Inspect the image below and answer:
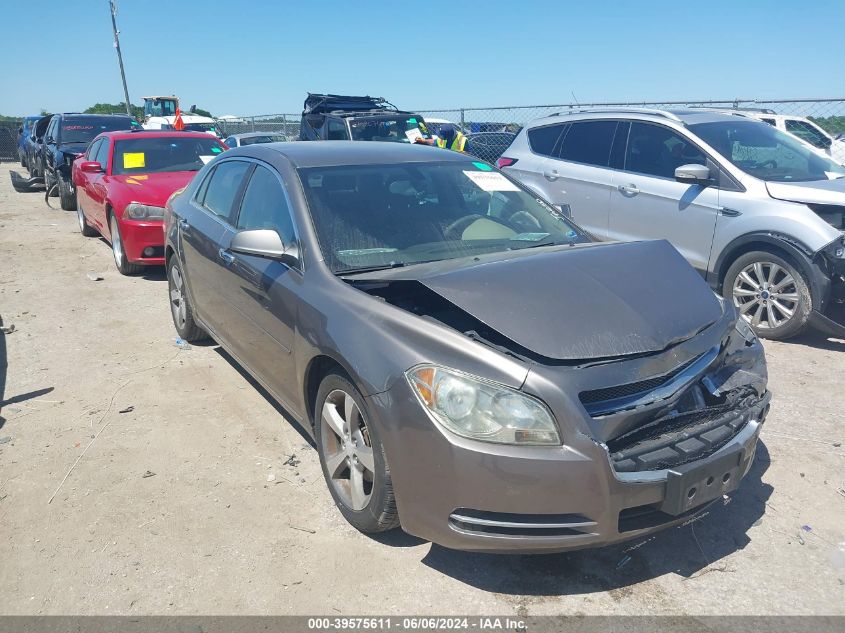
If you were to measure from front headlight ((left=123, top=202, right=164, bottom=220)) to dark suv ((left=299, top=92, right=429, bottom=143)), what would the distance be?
212 inches

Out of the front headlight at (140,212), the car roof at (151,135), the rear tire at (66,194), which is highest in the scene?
the car roof at (151,135)

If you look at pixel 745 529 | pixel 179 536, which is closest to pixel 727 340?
pixel 745 529

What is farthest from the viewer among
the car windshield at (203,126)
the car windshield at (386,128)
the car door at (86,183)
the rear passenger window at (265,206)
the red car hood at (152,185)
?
the car windshield at (203,126)

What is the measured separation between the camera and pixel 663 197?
6484 millimetres

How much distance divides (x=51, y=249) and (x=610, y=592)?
32.6ft

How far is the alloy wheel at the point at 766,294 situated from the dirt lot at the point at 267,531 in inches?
24.4

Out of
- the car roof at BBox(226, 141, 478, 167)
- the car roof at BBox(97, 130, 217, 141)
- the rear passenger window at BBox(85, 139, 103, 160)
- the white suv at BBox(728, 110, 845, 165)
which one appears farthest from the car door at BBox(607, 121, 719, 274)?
the rear passenger window at BBox(85, 139, 103, 160)

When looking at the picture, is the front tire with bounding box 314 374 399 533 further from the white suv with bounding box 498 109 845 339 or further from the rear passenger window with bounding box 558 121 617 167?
the rear passenger window with bounding box 558 121 617 167

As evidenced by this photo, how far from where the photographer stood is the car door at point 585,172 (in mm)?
7076

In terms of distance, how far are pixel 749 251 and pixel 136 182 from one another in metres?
6.85

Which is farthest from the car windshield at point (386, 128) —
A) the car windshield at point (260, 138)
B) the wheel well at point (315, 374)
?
the wheel well at point (315, 374)

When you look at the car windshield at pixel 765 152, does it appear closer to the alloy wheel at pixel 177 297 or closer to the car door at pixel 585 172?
the car door at pixel 585 172

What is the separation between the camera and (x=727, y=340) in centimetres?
311

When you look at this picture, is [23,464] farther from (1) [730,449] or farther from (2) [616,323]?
(1) [730,449]
